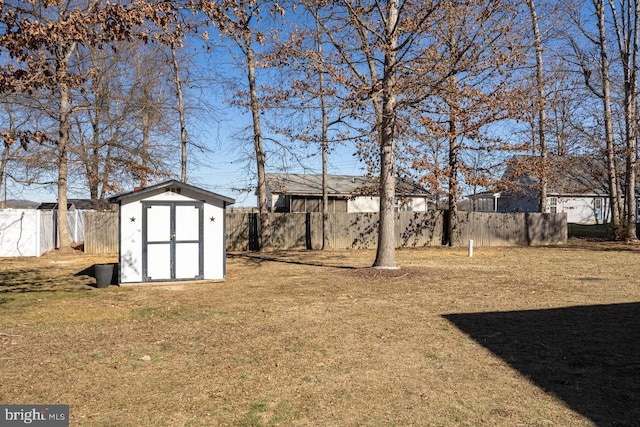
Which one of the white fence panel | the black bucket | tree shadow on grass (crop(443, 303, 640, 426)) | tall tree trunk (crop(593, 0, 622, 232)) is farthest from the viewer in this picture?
tall tree trunk (crop(593, 0, 622, 232))

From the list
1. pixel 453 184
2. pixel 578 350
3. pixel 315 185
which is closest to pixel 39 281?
pixel 578 350

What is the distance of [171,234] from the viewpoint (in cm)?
1255

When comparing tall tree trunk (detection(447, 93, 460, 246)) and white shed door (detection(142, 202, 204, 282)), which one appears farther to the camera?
tall tree trunk (detection(447, 93, 460, 246))

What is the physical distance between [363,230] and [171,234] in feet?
45.3

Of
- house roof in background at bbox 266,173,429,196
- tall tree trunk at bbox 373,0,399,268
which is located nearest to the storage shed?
tall tree trunk at bbox 373,0,399,268

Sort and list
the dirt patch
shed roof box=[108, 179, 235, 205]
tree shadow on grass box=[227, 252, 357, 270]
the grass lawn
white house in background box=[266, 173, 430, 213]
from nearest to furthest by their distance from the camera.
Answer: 1. the grass lawn
2. shed roof box=[108, 179, 235, 205]
3. the dirt patch
4. tree shadow on grass box=[227, 252, 357, 270]
5. white house in background box=[266, 173, 430, 213]

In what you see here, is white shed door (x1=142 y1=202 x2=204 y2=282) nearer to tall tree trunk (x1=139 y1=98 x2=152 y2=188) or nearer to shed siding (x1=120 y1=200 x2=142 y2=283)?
shed siding (x1=120 y1=200 x2=142 y2=283)

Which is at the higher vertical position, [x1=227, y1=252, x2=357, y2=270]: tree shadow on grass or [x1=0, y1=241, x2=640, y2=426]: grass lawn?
[x1=227, y1=252, x2=357, y2=270]: tree shadow on grass

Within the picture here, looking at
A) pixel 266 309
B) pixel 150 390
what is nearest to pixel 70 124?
pixel 266 309

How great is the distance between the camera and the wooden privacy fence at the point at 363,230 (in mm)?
22203

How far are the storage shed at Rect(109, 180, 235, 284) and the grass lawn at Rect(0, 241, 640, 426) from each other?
801 millimetres

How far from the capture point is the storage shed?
12.2 meters

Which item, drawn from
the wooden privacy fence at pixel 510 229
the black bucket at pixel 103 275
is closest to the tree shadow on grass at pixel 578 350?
the black bucket at pixel 103 275

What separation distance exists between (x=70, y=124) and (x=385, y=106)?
1508 centimetres
